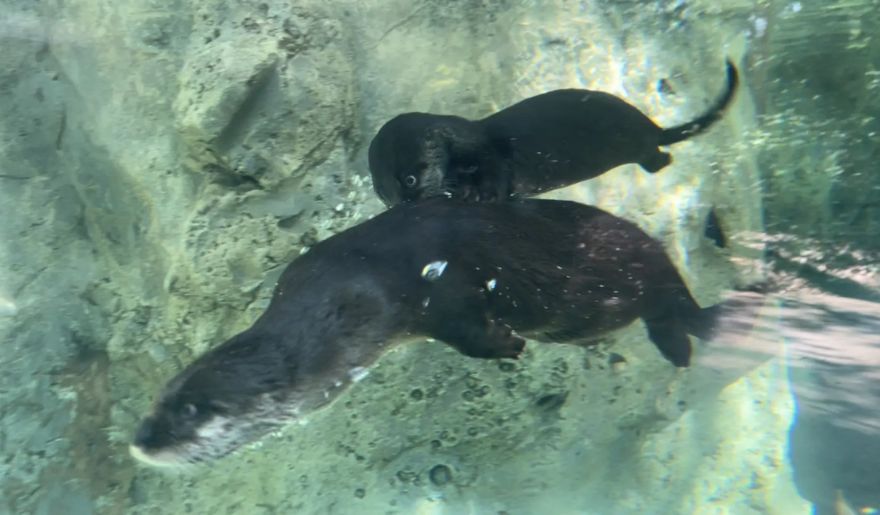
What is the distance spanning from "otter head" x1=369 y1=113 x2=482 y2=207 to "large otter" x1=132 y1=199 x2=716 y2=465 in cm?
38

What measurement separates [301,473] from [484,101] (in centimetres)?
187

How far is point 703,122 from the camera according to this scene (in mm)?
2709

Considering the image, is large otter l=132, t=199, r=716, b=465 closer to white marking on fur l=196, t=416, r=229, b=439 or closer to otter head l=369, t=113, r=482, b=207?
white marking on fur l=196, t=416, r=229, b=439

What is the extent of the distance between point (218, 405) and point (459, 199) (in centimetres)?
110

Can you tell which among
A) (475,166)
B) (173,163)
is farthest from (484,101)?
(173,163)

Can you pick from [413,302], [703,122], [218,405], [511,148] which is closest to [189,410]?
[218,405]

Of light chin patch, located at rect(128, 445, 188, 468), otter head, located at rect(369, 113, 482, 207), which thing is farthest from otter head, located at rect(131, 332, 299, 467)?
otter head, located at rect(369, 113, 482, 207)

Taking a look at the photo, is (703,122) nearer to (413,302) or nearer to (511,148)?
(511,148)

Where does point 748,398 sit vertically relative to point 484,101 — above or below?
below

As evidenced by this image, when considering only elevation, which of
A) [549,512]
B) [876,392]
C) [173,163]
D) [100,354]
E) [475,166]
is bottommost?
[549,512]

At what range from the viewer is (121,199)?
9.21ft

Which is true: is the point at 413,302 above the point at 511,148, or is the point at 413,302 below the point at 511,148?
below

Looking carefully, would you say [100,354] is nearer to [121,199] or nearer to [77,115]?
[121,199]

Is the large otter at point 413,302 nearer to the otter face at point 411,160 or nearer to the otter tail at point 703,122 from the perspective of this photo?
the otter face at point 411,160
